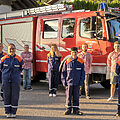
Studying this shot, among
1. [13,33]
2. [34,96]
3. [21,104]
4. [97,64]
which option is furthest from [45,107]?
[13,33]

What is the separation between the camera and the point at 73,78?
19.8 feet

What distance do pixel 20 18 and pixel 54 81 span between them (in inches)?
132

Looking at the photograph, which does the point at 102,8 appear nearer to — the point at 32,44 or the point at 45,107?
the point at 32,44

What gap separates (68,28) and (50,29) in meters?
0.83

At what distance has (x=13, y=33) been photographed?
1070cm

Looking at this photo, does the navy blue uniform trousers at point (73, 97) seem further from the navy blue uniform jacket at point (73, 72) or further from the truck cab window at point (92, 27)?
the truck cab window at point (92, 27)

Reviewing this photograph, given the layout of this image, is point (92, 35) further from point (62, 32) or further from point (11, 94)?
point (11, 94)

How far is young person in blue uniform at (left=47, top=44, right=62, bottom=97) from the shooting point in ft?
27.8

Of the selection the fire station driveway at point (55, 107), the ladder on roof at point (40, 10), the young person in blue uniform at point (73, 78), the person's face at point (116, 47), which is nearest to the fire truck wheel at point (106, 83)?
the fire station driveway at point (55, 107)

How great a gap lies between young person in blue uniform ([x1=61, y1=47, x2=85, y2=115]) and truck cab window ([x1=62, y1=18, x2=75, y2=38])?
116 inches

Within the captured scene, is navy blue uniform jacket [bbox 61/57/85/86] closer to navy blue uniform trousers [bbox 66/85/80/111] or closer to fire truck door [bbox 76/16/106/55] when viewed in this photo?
navy blue uniform trousers [bbox 66/85/80/111]

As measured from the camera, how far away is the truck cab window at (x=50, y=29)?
9.37 meters

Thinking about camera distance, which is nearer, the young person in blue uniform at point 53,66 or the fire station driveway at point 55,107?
the fire station driveway at point 55,107

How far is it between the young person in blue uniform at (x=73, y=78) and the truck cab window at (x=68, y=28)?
294cm
